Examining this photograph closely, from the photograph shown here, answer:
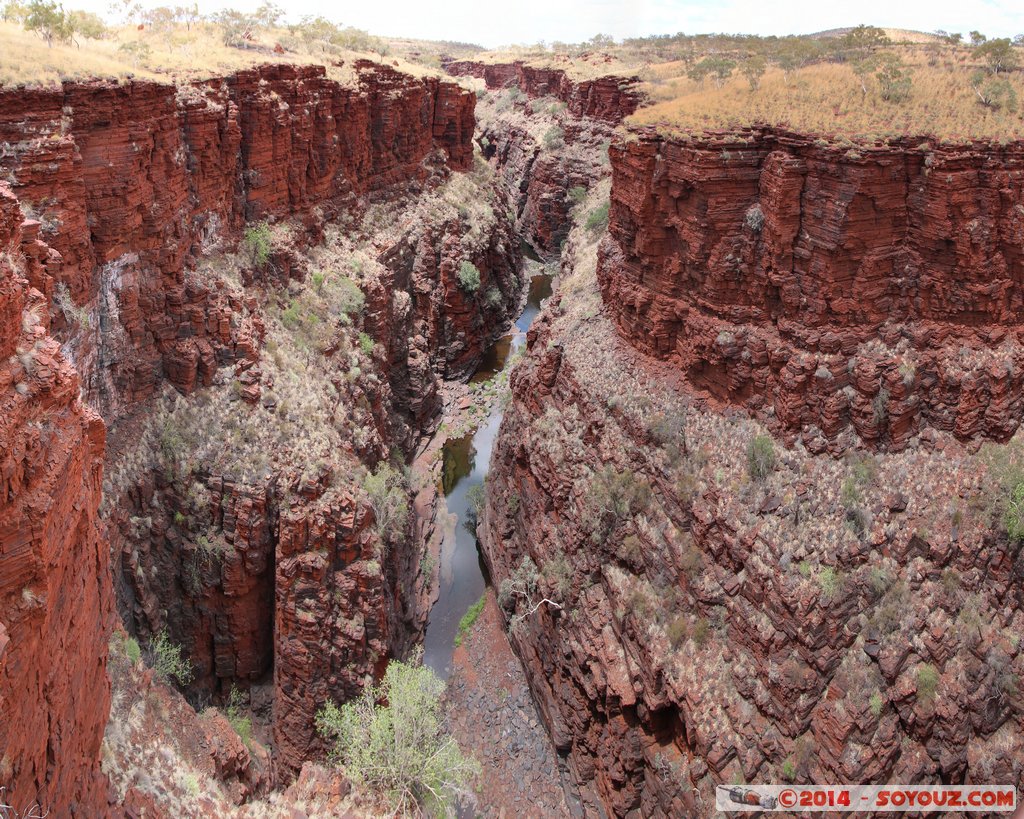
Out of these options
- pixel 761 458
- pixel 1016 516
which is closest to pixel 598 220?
pixel 761 458

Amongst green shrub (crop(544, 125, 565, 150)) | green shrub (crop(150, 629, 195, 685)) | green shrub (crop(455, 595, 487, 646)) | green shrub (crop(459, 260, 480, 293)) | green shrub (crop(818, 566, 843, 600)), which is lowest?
green shrub (crop(455, 595, 487, 646))

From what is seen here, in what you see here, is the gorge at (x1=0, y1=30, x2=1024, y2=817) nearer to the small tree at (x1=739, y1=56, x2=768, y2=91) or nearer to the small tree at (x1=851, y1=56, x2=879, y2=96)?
the small tree at (x1=851, y1=56, x2=879, y2=96)

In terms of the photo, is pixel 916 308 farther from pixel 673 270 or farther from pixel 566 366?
pixel 566 366

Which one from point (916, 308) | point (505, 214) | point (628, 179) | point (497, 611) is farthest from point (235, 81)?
point (505, 214)

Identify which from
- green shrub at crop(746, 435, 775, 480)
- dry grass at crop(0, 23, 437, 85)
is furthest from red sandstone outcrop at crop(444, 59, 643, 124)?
green shrub at crop(746, 435, 775, 480)

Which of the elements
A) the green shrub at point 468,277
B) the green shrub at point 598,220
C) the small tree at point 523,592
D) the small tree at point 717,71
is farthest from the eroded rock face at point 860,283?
the green shrub at point 468,277

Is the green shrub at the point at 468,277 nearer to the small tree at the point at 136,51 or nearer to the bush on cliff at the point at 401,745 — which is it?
the small tree at the point at 136,51
